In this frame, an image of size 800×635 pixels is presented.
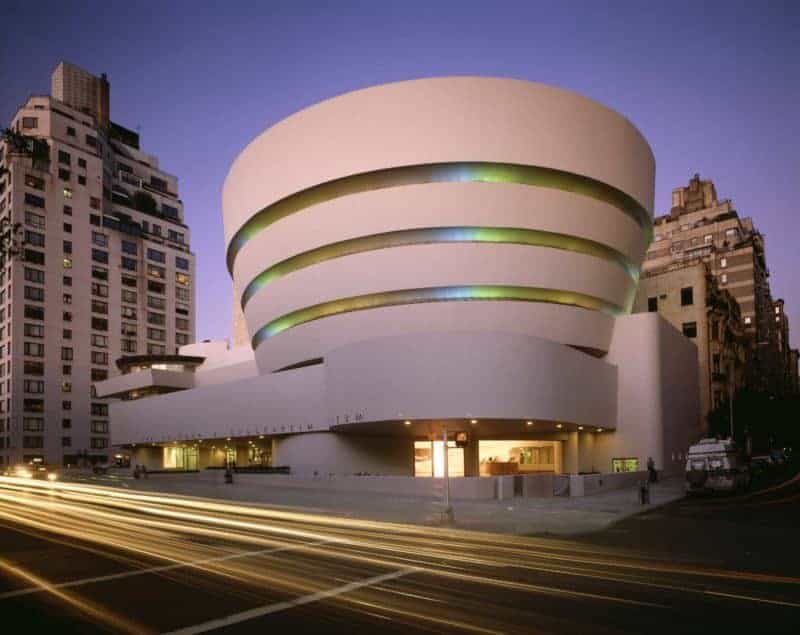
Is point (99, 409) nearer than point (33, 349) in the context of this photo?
No

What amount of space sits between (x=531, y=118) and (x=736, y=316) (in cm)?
6769

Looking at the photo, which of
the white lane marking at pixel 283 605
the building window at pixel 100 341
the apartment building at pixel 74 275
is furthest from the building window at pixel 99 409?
the white lane marking at pixel 283 605

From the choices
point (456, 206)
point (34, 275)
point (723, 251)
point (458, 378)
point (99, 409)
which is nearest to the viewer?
point (458, 378)

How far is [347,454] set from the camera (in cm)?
5231

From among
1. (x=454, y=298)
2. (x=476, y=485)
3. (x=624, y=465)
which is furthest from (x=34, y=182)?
(x=476, y=485)

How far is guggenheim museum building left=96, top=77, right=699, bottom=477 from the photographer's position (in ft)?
151

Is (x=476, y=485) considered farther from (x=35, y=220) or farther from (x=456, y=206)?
(x=35, y=220)

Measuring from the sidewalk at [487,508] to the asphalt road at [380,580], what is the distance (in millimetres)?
1972

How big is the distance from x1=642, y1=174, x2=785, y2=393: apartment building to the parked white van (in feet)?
251

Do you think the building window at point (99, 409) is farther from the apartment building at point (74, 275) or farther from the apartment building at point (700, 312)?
the apartment building at point (700, 312)

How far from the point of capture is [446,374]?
43781 mm

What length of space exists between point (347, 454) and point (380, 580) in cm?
3960

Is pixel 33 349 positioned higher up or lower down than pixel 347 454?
higher up

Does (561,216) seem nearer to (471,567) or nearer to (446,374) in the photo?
(446,374)
